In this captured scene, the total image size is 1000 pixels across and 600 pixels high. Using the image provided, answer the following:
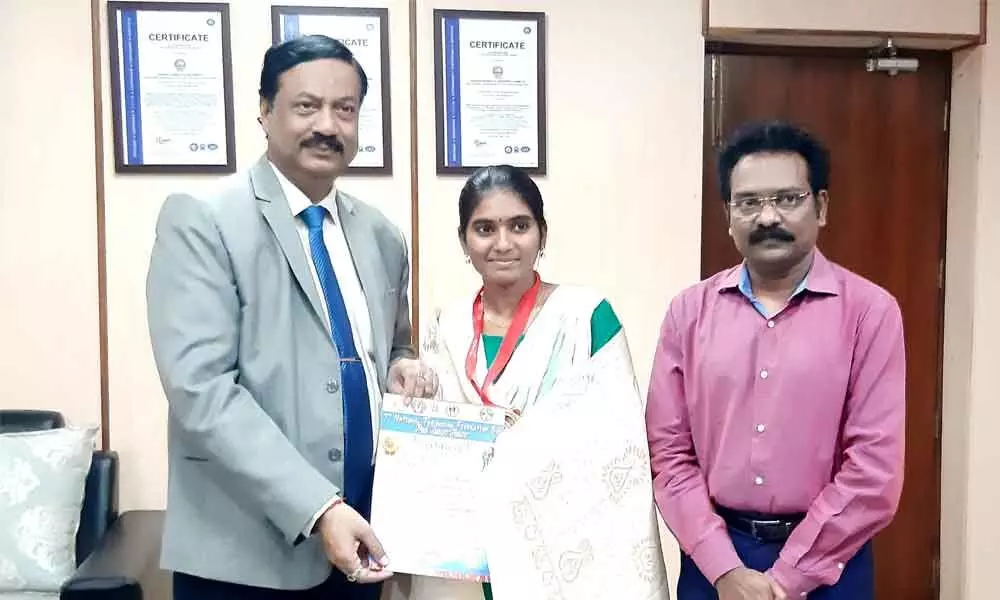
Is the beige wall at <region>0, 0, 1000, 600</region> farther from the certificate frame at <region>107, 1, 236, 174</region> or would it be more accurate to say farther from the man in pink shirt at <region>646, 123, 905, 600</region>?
the man in pink shirt at <region>646, 123, 905, 600</region>

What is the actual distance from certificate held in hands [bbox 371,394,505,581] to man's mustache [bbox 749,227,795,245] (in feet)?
1.97

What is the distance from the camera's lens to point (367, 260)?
5.38 ft

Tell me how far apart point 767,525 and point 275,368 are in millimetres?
956

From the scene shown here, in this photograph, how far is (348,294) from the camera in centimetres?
159

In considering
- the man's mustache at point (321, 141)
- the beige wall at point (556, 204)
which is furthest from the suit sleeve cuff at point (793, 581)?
the beige wall at point (556, 204)

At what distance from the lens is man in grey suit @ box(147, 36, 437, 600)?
1367 millimetres

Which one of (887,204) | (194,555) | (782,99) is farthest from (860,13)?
(194,555)

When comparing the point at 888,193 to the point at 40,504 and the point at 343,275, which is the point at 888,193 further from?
the point at 40,504

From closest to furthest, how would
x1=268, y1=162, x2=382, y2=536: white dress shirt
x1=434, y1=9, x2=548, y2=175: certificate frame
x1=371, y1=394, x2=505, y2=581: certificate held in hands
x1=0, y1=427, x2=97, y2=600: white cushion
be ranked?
x1=371, y1=394, x2=505, y2=581: certificate held in hands < x1=268, y1=162, x2=382, y2=536: white dress shirt < x1=0, y1=427, x2=97, y2=600: white cushion < x1=434, y1=9, x2=548, y2=175: certificate frame

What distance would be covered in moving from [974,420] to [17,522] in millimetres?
3240

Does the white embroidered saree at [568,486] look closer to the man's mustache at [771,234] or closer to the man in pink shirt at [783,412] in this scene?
the man in pink shirt at [783,412]

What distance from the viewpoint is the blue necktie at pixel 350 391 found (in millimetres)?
1509

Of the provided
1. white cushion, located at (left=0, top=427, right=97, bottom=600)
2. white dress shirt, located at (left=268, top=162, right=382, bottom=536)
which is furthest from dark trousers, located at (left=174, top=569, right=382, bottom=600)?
white cushion, located at (left=0, top=427, right=97, bottom=600)

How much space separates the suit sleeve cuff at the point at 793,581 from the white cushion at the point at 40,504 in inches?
78.6
